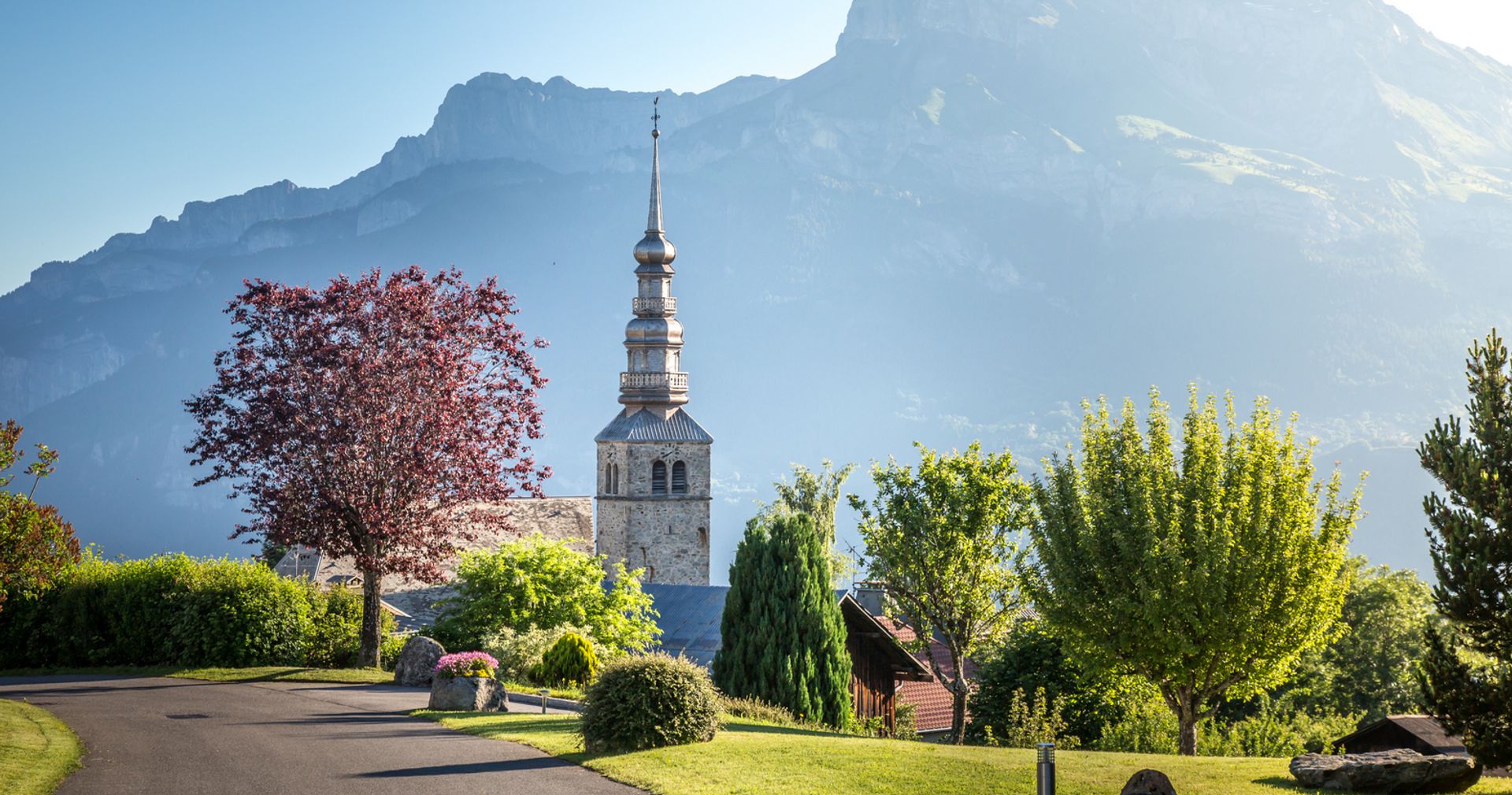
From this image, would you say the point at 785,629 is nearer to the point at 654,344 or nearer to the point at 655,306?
the point at 654,344

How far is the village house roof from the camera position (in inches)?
2004

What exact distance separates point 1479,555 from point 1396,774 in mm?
2728

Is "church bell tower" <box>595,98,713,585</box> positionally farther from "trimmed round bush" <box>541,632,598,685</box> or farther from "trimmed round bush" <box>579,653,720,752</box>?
"trimmed round bush" <box>579,653,720,752</box>

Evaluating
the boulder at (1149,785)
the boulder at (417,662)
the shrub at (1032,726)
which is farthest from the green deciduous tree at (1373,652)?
the boulder at (1149,785)

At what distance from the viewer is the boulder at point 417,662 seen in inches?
995

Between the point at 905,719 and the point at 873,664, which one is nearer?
the point at 873,664

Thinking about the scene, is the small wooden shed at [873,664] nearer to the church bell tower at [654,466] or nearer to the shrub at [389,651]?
the shrub at [389,651]

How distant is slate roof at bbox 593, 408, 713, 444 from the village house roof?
460cm

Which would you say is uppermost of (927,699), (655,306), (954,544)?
(655,306)

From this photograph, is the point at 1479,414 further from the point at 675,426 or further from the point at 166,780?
the point at 675,426

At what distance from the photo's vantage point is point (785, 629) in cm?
2809

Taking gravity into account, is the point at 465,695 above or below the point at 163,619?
below

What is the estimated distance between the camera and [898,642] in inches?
1416

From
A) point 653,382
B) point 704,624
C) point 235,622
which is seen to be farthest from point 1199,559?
point 653,382
